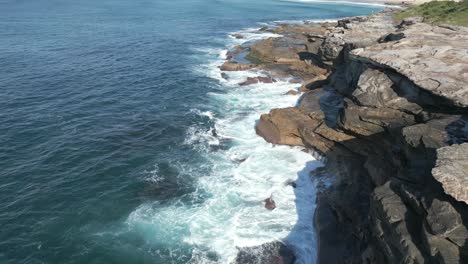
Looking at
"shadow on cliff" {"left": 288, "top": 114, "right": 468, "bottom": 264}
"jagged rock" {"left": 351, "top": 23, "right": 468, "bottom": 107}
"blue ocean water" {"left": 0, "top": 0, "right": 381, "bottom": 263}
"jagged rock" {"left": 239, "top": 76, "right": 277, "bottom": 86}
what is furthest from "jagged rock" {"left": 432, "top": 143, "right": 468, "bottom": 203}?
"jagged rock" {"left": 239, "top": 76, "right": 277, "bottom": 86}

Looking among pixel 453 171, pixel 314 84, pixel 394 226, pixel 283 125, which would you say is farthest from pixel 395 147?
pixel 314 84

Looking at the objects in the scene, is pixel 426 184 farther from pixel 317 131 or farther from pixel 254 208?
pixel 317 131

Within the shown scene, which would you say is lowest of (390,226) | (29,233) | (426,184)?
(29,233)

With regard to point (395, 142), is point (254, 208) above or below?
below

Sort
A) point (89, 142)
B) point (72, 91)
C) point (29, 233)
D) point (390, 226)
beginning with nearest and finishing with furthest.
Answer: point (390, 226) → point (29, 233) → point (89, 142) → point (72, 91)

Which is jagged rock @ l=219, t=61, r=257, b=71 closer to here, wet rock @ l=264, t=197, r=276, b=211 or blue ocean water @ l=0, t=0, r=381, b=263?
blue ocean water @ l=0, t=0, r=381, b=263

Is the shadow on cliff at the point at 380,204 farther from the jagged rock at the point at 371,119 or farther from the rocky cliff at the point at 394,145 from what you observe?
the jagged rock at the point at 371,119

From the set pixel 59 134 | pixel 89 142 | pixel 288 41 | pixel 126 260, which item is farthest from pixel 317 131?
pixel 288 41
